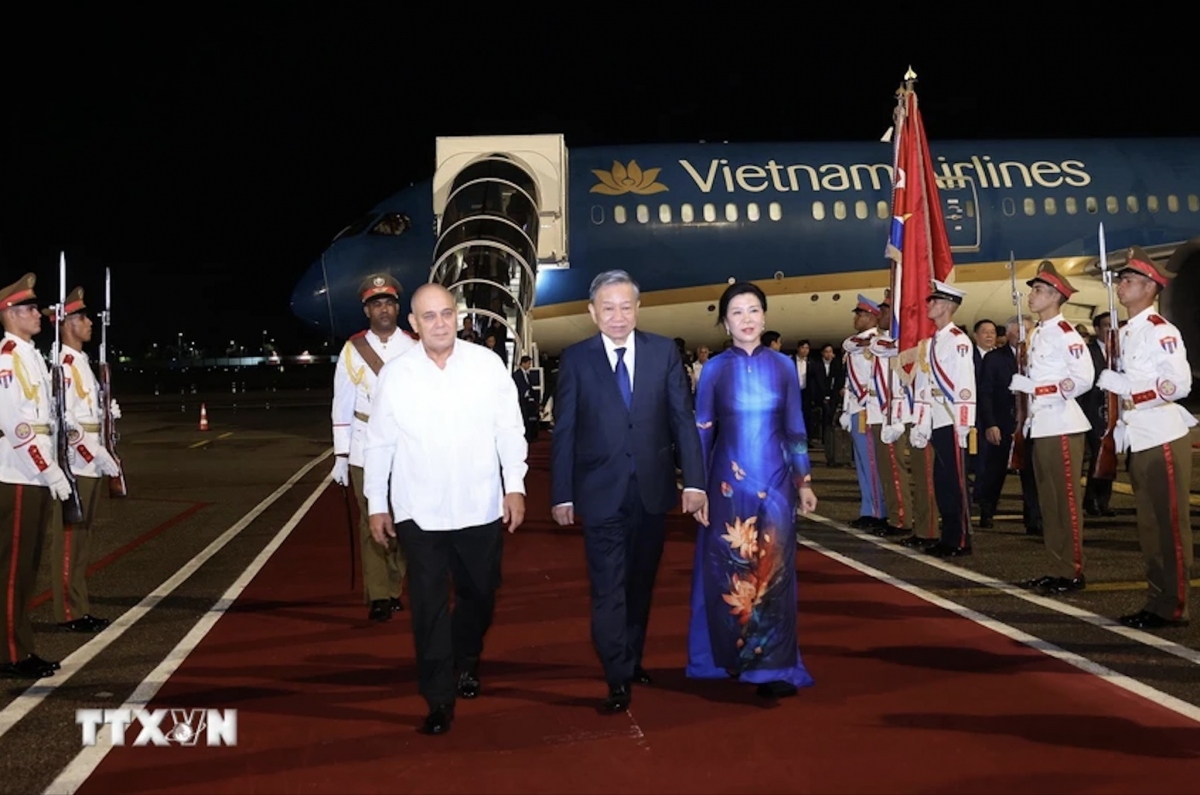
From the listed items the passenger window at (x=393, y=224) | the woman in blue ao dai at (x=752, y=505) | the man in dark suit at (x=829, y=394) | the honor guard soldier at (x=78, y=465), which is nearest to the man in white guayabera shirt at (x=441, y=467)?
the woman in blue ao dai at (x=752, y=505)

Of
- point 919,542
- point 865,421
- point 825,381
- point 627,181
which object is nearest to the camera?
point 919,542

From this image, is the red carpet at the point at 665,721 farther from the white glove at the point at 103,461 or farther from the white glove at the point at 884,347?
the white glove at the point at 884,347

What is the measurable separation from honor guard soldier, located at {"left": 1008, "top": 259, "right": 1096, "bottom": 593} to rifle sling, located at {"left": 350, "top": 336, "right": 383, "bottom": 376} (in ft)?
13.5

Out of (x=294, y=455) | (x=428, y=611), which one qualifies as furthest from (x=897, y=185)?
(x=294, y=455)

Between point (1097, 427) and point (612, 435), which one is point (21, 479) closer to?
point (612, 435)

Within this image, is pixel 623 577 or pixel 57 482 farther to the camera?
pixel 57 482

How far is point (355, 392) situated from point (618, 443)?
2714 mm

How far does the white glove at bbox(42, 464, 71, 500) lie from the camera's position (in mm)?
6574

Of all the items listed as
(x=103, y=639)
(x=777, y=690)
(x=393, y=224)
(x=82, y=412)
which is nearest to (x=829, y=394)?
(x=393, y=224)

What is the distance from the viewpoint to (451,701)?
17.3 ft

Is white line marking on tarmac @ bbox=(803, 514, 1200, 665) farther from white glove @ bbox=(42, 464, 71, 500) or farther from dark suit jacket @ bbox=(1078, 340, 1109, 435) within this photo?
white glove @ bbox=(42, 464, 71, 500)

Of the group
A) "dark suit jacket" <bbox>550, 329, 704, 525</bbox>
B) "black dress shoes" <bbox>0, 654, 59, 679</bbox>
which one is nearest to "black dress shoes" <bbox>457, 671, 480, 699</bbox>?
"dark suit jacket" <bbox>550, 329, 704, 525</bbox>

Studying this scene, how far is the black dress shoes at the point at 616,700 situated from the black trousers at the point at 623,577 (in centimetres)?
3

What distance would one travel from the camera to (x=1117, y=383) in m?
7.42
